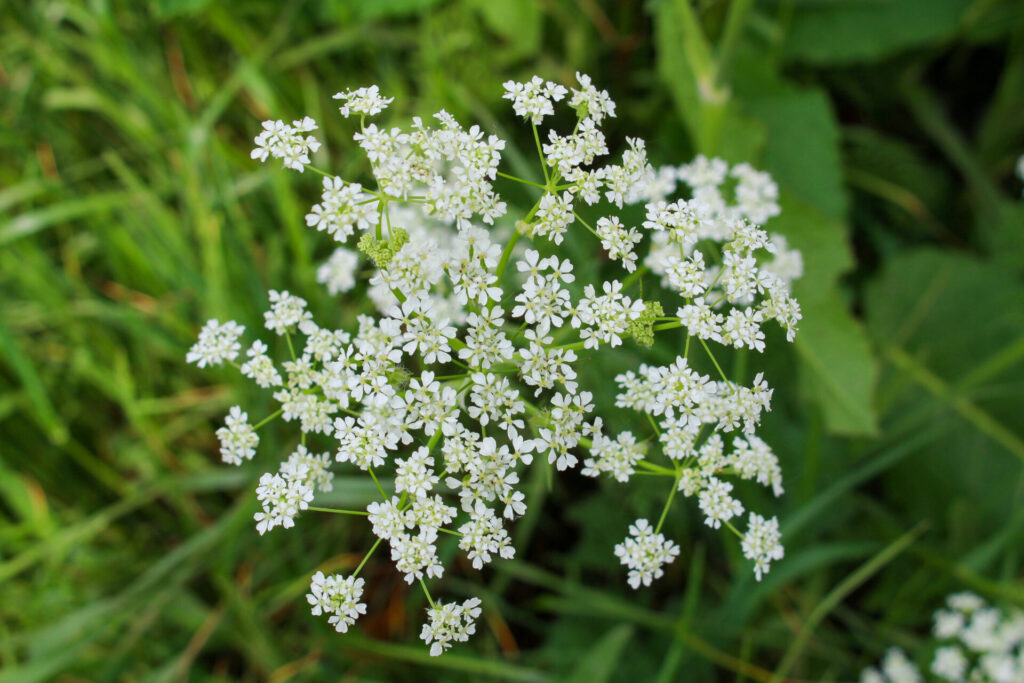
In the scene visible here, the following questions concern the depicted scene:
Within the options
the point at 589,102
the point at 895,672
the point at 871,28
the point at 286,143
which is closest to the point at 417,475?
the point at 286,143

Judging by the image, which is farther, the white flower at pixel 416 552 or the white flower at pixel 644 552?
the white flower at pixel 644 552

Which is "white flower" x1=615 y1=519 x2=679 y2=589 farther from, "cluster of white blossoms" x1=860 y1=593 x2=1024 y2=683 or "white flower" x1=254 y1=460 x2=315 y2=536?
"cluster of white blossoms" x1=860 y1=593 x2=1024 y2=683

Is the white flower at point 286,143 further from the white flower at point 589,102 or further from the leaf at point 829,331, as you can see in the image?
the leaf at point 829,331

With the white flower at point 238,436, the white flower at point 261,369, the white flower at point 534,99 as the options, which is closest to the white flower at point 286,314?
the white flower at point 261,369

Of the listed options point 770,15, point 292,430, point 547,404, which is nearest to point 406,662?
Answer: point 292,430

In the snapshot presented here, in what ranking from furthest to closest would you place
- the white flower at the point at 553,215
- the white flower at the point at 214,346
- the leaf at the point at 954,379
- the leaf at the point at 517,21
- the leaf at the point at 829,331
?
1. the leaf at the point at 517,21
2. the leaf at the point at 954,379
3. the leaf at the point at 829,331
4. the white flower at the point at 214,346
5. the white flower at the point at 553,215

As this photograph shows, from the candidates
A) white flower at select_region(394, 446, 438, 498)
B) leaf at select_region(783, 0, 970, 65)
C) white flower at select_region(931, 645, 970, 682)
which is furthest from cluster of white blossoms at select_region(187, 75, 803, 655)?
leaf at select_region(783, 0, 970, 65)

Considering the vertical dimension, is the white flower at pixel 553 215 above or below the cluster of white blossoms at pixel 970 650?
above

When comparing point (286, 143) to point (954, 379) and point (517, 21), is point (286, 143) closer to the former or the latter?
point (517, 21)
